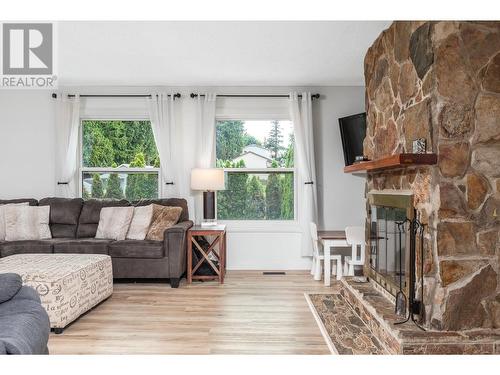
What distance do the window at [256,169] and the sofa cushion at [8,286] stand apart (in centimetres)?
375

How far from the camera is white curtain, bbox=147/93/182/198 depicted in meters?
5.64

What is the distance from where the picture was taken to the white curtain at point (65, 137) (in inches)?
222

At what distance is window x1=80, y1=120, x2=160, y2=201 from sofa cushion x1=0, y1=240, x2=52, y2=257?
4.06ft

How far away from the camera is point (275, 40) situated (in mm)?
4012

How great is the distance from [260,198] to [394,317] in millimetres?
3238

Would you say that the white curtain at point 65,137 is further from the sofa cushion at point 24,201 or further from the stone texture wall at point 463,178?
the stone texture wall at point 463,178

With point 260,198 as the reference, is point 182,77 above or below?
above

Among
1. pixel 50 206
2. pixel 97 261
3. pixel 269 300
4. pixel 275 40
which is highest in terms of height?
pixel 275 40

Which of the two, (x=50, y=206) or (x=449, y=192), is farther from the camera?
(x=50, y=206)

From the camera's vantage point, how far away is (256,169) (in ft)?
19.4

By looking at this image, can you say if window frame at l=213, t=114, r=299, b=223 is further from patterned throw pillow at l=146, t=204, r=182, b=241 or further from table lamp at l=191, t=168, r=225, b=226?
patterned throw pillow at l=146, t=204, r=182, b=241
